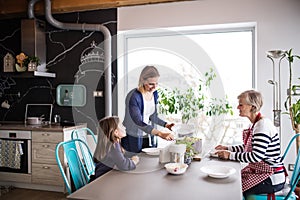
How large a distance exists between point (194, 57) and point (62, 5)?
1.90m

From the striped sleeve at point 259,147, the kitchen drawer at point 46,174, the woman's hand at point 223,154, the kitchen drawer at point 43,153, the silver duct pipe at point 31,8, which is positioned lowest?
the kitchen drawer at point 46,174

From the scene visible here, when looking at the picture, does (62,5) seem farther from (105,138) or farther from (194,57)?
(105,138)

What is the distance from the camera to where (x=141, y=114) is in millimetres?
2492

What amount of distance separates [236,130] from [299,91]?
34.4 inches

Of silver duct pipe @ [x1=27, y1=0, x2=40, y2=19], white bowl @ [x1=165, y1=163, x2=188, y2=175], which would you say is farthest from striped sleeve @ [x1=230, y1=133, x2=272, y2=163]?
silver duct pipe @ [x1=27, y1=0, x2=40, y2=19]

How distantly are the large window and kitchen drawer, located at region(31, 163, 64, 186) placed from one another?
1.12 m

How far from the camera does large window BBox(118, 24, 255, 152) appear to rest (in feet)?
11.8

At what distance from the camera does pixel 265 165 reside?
81.1 inches

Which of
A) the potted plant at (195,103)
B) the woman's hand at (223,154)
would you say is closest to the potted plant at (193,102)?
the potted plant at (195,103)

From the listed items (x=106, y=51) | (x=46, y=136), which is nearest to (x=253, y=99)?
(x=106, y=51)

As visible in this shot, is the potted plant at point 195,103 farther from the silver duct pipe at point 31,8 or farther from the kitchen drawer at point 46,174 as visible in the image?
the silver duct pipe at point 31,8

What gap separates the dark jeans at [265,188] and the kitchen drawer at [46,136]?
232 cm

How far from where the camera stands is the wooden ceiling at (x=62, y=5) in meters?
3.65

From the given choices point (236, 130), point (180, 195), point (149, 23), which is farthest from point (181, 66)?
point (180, 195)
